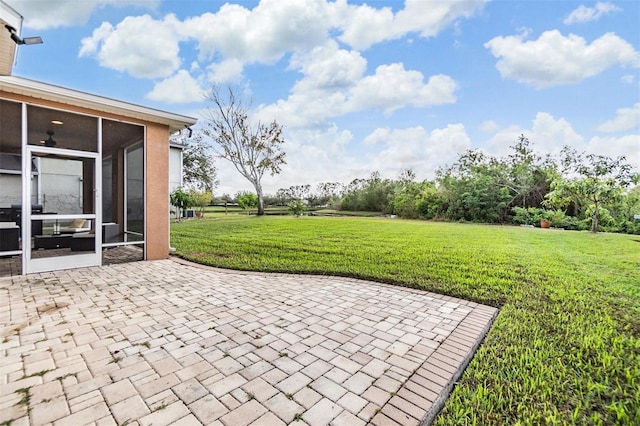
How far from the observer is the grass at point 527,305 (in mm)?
1858

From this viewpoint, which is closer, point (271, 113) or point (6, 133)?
point (6, 133)

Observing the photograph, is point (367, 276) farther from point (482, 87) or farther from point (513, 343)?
point (482, 87)

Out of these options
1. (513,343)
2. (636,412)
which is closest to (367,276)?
(513,343)

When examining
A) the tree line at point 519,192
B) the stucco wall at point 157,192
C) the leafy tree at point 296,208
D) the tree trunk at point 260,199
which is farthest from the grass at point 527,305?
the tree trunk at point 260,199

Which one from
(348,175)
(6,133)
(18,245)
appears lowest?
(18,245)

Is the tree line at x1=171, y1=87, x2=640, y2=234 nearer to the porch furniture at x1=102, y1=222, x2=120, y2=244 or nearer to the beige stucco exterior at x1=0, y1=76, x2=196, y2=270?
the porch furniture at x1=102, y1=222, x2=120, y2=244

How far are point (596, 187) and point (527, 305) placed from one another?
1151 cm

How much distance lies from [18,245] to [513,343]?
7.11 metres

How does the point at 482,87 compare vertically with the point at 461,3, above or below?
below

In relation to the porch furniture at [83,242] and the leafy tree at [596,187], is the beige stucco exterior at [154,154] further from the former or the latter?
the leafy tree at [596,187]

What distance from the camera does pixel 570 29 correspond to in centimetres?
750

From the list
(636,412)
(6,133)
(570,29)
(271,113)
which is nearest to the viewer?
(636,412)

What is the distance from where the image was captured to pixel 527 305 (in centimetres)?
355

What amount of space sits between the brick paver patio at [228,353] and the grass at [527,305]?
0.26m
